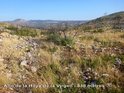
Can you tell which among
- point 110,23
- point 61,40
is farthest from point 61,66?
point 110,23

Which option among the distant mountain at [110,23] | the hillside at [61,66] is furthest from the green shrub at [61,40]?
the distant mountain at [110,23]

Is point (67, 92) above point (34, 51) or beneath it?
beneath

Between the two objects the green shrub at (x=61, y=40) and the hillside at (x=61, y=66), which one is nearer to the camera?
the hillside at (x=61, y=66)

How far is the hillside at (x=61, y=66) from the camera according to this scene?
26.6 feet

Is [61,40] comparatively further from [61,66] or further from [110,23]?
[110,23]

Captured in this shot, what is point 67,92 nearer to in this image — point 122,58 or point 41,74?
point 41,74

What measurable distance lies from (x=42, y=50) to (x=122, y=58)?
2.77 m

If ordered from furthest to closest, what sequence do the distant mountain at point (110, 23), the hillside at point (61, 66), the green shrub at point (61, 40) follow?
the distant mountain at point (110, 23) → the green shrub at point (61, 40) → the hillside at point (61, 66)

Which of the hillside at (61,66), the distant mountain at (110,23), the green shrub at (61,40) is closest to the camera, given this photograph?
the hillside at (61,66)

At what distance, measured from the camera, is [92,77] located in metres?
8.60

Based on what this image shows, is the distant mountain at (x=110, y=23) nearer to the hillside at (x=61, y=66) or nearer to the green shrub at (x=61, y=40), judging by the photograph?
the green shrub at (x=61, y=40)

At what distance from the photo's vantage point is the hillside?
8094mm

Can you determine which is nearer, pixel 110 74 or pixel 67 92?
pixel 67 92

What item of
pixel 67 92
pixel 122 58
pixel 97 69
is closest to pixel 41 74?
pixel 67 92
